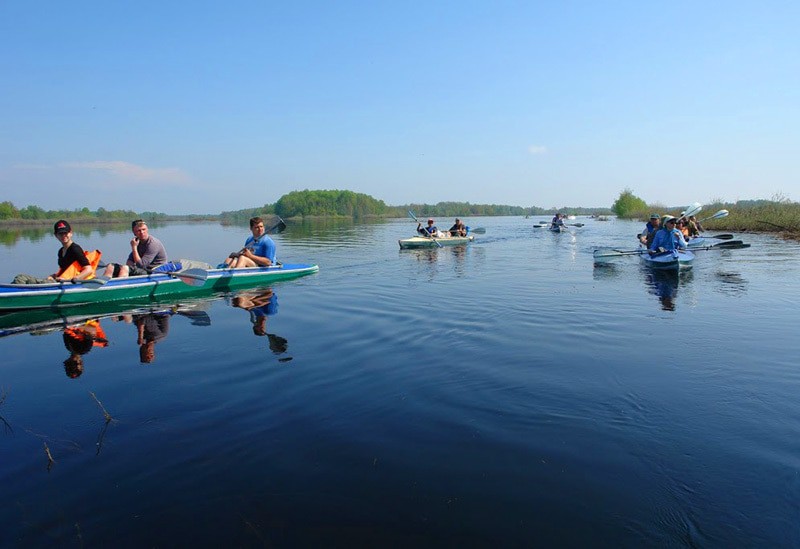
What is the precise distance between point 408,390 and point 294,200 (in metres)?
141

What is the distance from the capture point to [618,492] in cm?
363

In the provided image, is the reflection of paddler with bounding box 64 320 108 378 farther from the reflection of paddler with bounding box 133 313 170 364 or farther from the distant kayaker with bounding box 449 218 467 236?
the distant kayaker with bounding box 449 218 467 236

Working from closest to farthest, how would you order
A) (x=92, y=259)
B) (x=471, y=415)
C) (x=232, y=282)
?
(x=471, y=415), (x=92, y=259), (x=232, y=282)

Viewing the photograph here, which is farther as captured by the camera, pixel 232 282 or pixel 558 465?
pixel 232 282

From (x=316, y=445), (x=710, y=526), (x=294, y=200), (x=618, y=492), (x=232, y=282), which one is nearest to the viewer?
(x=710, y=526)

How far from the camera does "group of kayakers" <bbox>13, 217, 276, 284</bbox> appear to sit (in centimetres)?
1101

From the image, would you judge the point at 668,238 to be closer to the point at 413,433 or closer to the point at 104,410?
the point at 413,433

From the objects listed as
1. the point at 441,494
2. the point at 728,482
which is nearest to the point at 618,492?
the point at 728,482

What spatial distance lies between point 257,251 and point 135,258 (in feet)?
11.5

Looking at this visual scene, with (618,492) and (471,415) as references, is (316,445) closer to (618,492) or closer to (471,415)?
(471,415)

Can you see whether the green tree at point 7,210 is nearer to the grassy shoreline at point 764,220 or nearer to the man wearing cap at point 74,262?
the man wearing cap at point 74,262

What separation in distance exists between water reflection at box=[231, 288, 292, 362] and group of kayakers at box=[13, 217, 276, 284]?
1338 millimetres

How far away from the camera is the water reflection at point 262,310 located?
26.0 feet

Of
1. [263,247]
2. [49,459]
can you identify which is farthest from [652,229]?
[49,459]
